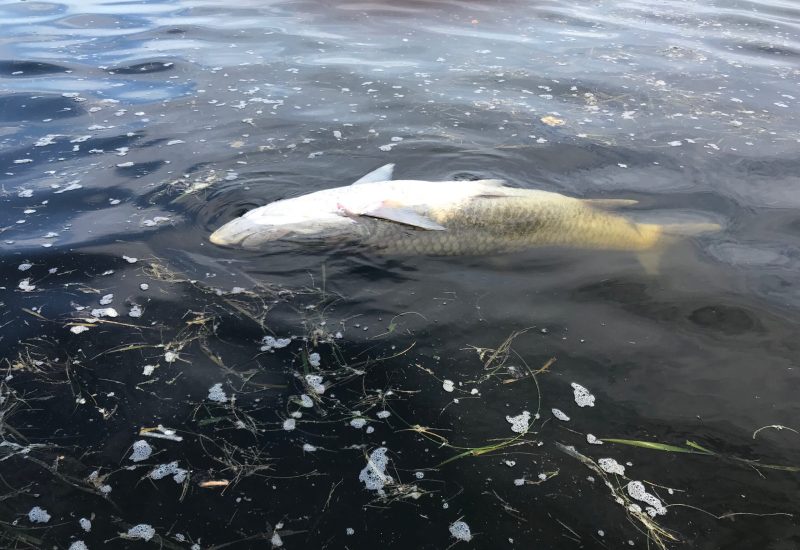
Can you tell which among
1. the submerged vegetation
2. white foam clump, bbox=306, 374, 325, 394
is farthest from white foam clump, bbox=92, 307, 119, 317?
white foam clump, bbox=306, 374, 325, 394

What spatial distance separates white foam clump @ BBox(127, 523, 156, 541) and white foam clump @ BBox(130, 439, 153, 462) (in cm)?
38

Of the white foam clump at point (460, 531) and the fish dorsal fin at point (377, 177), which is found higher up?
the fish dorsal fin at point (377, 177)

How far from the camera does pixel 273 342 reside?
357 cm

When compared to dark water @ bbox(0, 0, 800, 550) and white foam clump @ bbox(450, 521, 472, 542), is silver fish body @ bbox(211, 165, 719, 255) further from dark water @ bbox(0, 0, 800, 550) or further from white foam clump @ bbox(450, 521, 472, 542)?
white foam clump @ bbox(450, 521, 472, 542)

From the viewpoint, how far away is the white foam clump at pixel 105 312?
3691mm

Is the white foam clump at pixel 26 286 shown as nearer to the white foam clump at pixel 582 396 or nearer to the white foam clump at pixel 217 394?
the white foam clump at pixel 217 394

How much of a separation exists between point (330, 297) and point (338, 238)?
0.70m

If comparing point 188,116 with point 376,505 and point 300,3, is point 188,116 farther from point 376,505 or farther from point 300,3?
point 300,3

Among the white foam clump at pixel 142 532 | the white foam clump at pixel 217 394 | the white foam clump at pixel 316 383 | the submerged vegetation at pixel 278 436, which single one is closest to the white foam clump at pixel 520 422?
the submerged vegetation at pixel 278 436

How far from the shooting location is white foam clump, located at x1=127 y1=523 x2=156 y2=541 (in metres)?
2.48

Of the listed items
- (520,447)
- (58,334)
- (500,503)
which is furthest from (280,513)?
(58,334)

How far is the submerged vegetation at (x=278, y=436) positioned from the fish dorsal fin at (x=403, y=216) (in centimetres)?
91

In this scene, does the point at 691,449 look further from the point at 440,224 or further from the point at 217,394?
the point at 217,394

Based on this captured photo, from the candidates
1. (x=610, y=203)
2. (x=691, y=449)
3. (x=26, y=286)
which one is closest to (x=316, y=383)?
(x=691, y=449)
